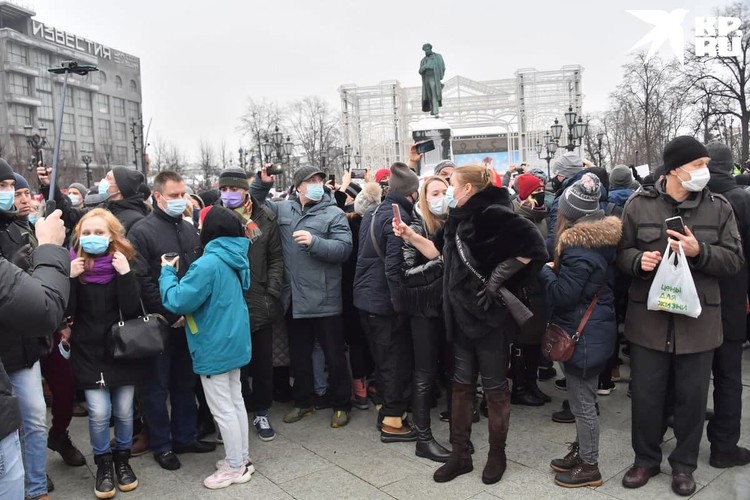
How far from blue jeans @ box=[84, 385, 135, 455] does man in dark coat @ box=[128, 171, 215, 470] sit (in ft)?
0.77

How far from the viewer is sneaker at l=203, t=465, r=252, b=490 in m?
3.99

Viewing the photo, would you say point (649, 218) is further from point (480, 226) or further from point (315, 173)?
point (315, 173)

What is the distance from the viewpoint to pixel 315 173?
5.22m

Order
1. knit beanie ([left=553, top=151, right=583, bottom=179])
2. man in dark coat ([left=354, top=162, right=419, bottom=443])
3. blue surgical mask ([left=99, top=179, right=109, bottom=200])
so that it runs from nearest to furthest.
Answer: man in dark coat ([left=354, top=162, right=419, bottom=443]), blue surgical mask ([left=99, top=179, right=109, bottom=200]), knit beanie ([left=553, top=151, right=583, bottom=179])

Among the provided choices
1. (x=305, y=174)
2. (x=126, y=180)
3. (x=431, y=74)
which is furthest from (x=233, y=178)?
(x=431, y=74)

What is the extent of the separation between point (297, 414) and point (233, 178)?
213 cm

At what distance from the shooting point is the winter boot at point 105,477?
12.7 ft

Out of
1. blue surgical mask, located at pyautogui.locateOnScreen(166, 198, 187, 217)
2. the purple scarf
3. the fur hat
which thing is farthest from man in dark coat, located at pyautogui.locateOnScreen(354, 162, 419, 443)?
the purple scarf

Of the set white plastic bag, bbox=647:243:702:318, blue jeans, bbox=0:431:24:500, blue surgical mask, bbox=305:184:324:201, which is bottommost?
blue jeans, bbox=0:431:24:500

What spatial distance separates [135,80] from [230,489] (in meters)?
106

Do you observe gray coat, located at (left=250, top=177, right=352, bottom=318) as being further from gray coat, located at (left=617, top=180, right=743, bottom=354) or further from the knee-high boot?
gray coat, located at (left=617, top=180, right=743, bottom=354)

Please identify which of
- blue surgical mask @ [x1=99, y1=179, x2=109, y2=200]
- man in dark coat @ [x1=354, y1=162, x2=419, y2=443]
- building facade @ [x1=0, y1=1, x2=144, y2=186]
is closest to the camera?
man in dark coat @ [x1=354, y1=162, x2=419, y2=443]

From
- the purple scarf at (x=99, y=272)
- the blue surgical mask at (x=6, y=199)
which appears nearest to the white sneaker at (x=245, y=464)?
the purple scarf at (x=99, y=272)

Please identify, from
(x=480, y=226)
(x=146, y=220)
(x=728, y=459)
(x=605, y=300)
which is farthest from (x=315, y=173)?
(x=728, y=459)
